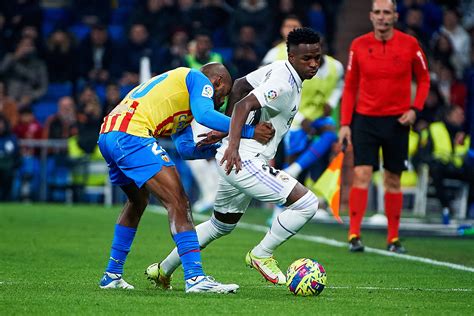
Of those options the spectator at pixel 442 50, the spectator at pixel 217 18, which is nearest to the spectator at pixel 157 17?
the spectator at pixel 217 18

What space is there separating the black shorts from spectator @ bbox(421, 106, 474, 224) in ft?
21.6

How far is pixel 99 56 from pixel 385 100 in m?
12.3

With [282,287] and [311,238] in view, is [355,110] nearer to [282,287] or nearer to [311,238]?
[311,238]

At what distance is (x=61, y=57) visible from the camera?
914 inches

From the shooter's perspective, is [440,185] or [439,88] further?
[439,88]

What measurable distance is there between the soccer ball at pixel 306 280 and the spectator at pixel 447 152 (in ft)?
35.0

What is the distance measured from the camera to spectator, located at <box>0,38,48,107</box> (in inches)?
893

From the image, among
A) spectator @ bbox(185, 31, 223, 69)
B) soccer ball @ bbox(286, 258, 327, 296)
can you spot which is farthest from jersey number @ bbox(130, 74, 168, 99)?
spectator @ bbox(185, 31, 223, 69)

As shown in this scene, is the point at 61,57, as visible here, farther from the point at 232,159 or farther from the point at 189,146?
the point at 232,159

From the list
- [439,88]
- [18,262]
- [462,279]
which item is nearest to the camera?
[462,279]

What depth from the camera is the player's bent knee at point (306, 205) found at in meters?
8.55

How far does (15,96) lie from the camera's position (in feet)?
75.0

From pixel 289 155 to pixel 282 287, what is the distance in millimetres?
6996

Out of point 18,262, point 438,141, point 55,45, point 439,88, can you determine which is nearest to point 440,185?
point 438,141
